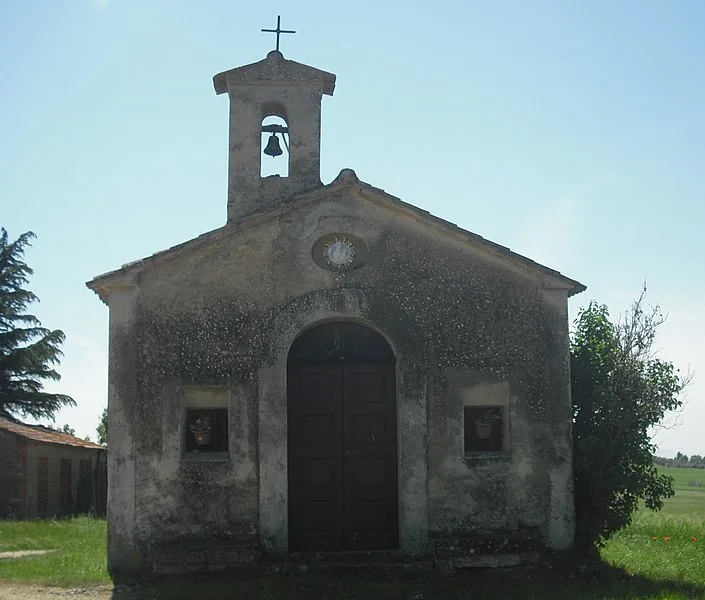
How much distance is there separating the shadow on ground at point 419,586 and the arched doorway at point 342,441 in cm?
109

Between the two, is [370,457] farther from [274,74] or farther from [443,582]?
[274,74]

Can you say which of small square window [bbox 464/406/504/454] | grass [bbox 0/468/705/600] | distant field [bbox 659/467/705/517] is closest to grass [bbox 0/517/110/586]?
grass [bbox 0/468/705/600]

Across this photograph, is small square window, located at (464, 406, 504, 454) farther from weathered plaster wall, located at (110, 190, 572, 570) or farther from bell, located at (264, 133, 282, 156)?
bell, located at (264, 133, 282, 156)

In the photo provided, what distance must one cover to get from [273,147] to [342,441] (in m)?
5.48

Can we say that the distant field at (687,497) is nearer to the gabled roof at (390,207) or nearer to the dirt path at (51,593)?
the gabled roof at (390,207)

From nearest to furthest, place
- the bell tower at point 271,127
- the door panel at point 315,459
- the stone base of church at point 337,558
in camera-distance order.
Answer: the stone base of church at point 337,558
the door panel at point 315,459
the bell tower at point 271,127

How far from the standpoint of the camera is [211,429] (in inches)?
482

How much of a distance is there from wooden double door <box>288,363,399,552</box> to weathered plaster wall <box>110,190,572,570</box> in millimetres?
414

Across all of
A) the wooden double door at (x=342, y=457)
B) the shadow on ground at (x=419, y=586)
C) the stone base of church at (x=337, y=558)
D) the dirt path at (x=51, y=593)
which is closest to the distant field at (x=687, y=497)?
the shadow on ground at (x=419, y=586)

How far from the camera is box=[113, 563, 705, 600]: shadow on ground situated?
10.5 metres

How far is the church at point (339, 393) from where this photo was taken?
1181 centimetres

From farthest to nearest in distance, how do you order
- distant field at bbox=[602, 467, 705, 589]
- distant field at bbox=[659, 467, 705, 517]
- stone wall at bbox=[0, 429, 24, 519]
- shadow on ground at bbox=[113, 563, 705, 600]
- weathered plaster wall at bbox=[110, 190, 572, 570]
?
distant field at bbox=[659, 467, 705, 517]
stone wall at bbox=[0, 429, 24, 519]
distant field at bbox=[602, 467, 705, 589]
weathered plaster wall at bbox=[110, 190, 572, 570]
shadow on ground at bbox=[113, 563, 705, 600]

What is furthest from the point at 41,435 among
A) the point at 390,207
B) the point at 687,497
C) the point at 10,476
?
the point at 687,497

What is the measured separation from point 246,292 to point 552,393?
4.77 meters
